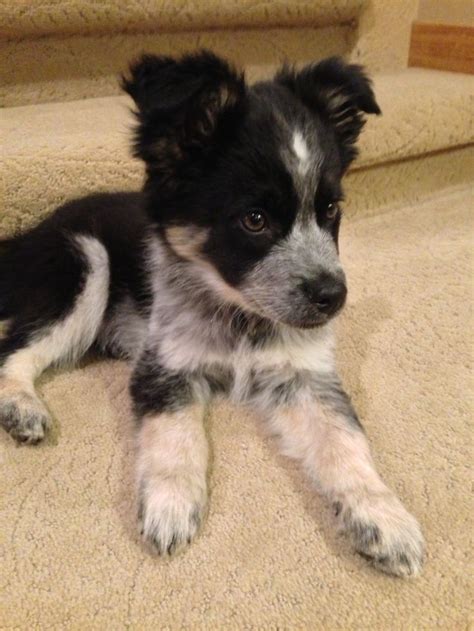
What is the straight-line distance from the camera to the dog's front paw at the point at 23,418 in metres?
1.84

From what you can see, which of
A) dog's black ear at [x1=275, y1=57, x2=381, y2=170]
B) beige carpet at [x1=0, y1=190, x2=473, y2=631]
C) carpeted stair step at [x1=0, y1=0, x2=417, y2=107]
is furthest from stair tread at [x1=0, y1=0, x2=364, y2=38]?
beige carpet at [x1=0, y1=190, x2=473, y2=631]

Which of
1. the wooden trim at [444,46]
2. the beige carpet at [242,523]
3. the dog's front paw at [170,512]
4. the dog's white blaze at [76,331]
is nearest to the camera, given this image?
the beige carpet at [242,523]

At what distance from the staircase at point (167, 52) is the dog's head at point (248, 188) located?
2.52 feet

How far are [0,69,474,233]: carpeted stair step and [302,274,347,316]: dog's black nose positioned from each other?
1.02m

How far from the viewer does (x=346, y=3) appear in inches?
152

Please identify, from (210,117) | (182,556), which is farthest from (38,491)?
(210,117)

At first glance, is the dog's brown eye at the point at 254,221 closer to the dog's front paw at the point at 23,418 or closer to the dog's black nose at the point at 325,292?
the dog's black nose at the point at 325,292

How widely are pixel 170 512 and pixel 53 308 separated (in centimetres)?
102

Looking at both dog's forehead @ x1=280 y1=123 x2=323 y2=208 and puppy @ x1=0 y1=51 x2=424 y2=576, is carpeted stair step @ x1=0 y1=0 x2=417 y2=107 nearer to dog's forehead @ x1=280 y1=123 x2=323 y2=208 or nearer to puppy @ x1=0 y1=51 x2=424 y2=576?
puppy @ x1=0 y1=51 x2=424 y2=576

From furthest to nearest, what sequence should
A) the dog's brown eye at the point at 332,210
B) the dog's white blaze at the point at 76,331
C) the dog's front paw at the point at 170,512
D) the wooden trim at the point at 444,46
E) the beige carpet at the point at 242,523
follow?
the wooden trim at the point at 444,46
the dog's white blaze at the point at 76,331
the dog's brown eye at the point at 332,210
the dog's front paw at the point at 170,512
the beige carpet at the point at 242,523

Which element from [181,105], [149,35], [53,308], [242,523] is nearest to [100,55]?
[149,35]

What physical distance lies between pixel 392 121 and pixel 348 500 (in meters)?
Answer: 2.65

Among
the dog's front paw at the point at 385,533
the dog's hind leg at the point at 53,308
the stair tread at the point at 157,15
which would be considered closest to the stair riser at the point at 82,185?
the dog's hind leg at the point at 53,308

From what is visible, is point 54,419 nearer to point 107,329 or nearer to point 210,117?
point 107,329
